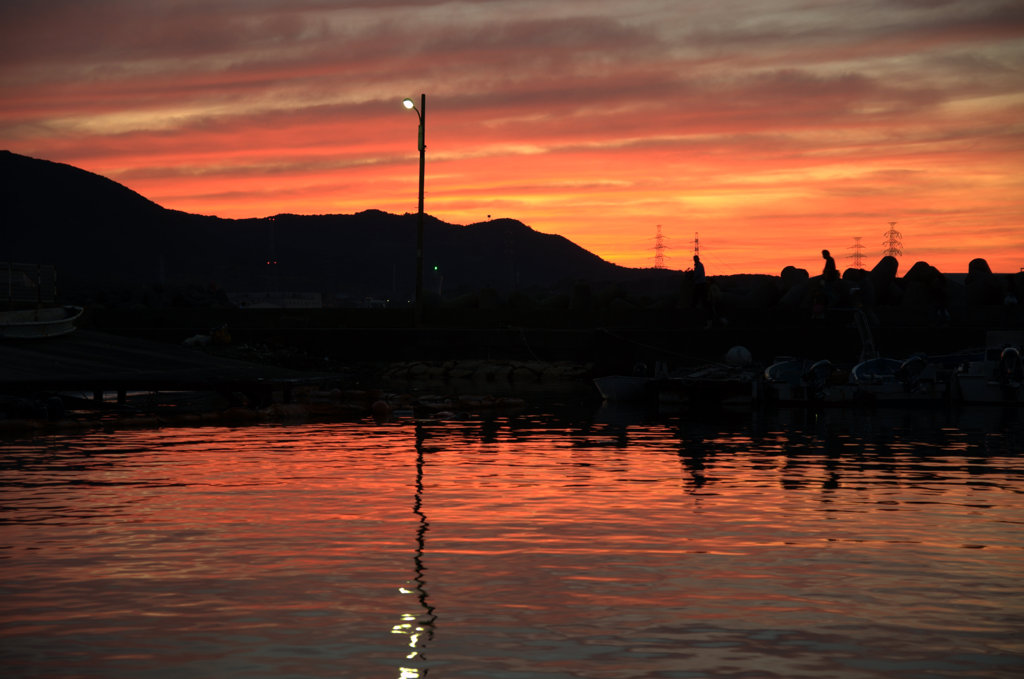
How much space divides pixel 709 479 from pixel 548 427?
13.4m

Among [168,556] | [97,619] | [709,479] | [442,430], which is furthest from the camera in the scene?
[442,430]

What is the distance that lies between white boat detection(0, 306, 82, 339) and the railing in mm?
3611

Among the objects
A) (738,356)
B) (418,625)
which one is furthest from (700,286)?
(418,625)

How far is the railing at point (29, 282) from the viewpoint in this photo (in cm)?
4747

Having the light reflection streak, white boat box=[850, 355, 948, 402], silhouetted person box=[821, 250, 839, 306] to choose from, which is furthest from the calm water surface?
silhouetted person box=[821, 250, 839, 306]

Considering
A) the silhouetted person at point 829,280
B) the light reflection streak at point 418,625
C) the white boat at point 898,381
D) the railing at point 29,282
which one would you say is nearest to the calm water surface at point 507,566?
the light reflection streak at point 418,625

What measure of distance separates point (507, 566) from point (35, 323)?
31.0 m

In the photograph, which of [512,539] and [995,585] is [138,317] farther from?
[995,585]

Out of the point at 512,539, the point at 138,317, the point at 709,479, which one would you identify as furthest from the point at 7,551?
the point at 138,317

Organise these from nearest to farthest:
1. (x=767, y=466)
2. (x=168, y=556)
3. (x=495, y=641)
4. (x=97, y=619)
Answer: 1. (x=495, y=641)
2. (x=97, y=619)
3. (x=168, y=556)
4. (x=767, y=466)

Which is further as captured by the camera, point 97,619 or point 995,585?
point 995,585

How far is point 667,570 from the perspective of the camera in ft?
42.6

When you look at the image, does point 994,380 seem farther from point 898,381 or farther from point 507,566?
point 507,566

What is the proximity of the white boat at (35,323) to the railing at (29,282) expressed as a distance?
3.61 metres
